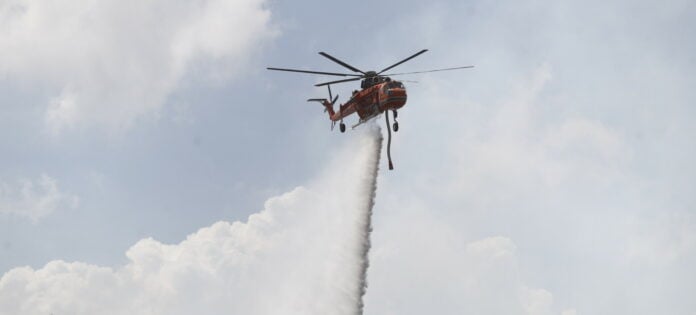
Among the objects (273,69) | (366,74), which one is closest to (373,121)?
(366,74)

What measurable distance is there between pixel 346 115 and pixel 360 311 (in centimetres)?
2542

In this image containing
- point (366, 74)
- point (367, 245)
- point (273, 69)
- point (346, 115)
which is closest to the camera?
point (273, 69)

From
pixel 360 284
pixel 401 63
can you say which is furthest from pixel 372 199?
pixel 401 63

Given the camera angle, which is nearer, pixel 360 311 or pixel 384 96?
pixel 384 96

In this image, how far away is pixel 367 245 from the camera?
8981 cm

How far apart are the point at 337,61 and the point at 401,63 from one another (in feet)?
23.0

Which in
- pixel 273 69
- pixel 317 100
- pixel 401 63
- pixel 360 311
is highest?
pixel 317 100

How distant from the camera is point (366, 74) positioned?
7638cm

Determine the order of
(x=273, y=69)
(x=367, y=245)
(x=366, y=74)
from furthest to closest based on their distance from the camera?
(x=367, y=245), (x=366, y=74), (x=273, y=69)

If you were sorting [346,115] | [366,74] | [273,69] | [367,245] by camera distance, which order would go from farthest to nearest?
1. [367,245]
2. [346,115]
3. [366,74]
4. [273,69]

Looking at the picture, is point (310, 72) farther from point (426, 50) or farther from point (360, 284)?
point (360, 284)

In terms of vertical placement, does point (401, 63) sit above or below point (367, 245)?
above

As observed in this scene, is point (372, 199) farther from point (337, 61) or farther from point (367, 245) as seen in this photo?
point (337, 61)

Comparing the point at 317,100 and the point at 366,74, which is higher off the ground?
the point at 317,100
